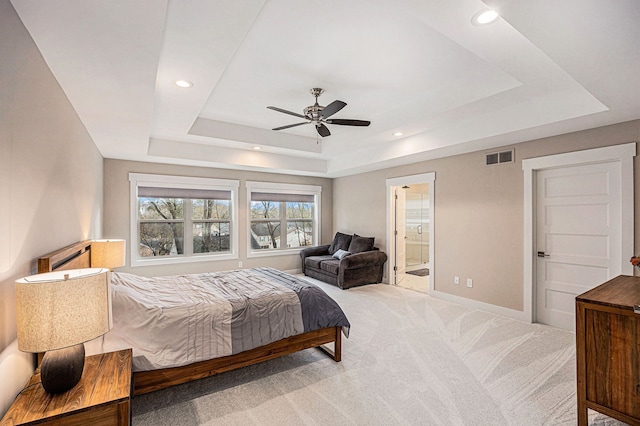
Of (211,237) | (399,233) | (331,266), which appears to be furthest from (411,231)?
(211,237)

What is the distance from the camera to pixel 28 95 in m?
1.63

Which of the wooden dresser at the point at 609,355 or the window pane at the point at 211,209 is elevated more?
the window pane at the point at 211,209

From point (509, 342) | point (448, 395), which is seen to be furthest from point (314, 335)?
point (509, 342)

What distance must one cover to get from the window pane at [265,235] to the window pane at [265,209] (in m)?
0.14

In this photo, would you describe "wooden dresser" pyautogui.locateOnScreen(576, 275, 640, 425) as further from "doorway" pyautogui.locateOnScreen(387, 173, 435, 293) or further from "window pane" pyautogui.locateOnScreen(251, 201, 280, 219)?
"window pane" pyautogui.locateOnScreen(251, 201, 280, 219)

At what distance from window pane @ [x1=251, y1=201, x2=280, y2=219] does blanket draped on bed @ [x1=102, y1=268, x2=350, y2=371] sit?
346 cm

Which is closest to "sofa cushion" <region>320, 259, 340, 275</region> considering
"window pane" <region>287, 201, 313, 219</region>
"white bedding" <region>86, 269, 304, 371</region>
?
"window pane" <region>287, 201, 313, 219</region>

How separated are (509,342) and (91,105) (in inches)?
185

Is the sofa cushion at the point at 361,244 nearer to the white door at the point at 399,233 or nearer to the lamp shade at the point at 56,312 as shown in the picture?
the white door at the point at 399,233

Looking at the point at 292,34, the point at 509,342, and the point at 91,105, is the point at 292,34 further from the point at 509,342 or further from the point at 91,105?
the point at 509,342

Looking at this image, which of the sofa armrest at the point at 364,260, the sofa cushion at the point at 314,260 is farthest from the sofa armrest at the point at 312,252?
the sofa armrest at the point at 364,260

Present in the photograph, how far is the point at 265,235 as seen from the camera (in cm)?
679

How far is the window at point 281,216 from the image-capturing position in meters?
6.59

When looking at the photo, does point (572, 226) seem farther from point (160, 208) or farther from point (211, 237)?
point (160, 208)
